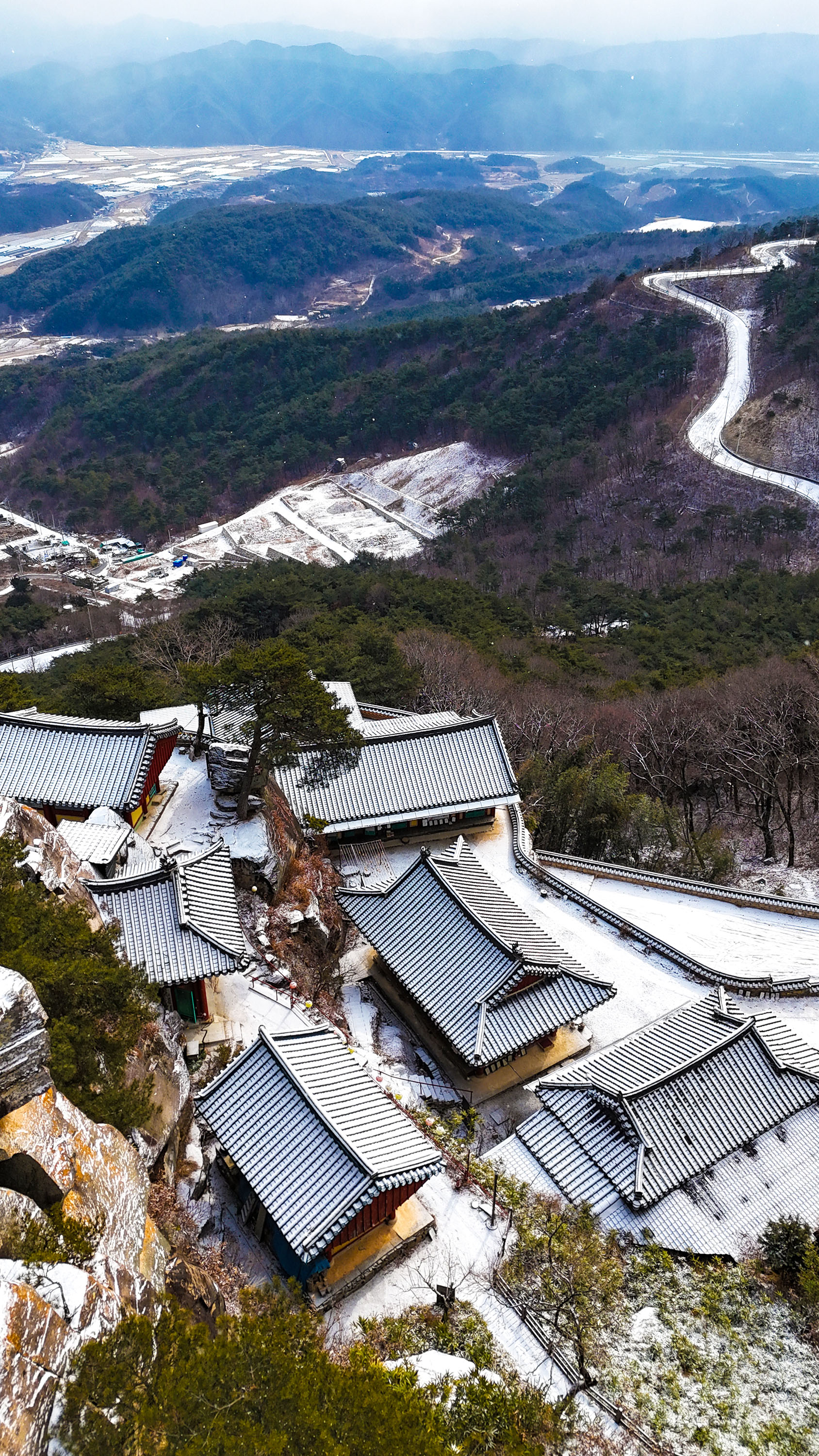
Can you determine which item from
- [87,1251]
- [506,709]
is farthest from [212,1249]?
[506,709]

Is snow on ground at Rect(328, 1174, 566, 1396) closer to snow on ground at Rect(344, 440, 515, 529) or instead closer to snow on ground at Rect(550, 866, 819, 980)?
snow on ground at Rect(550, 866, 819, 980)

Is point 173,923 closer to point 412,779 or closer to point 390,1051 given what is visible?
point 390,1051

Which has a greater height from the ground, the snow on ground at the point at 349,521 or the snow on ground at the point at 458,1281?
the snow on ground at the point at 458,1281

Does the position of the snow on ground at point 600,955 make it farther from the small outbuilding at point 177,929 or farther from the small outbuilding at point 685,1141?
the small outbuilding at point 177,929

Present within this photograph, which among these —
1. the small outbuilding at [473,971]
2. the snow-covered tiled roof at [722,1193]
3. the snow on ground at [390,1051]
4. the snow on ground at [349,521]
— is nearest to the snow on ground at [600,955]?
the small outbuilding at [473,971]

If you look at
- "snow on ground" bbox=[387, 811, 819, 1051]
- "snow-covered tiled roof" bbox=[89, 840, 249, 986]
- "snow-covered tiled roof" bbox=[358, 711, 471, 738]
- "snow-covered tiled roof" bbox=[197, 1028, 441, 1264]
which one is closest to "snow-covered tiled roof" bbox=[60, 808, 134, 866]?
"snow-covered tiled roof" bbox=[89, 840, 249, 986]

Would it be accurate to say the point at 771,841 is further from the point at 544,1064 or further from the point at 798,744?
the point at 544,1064
